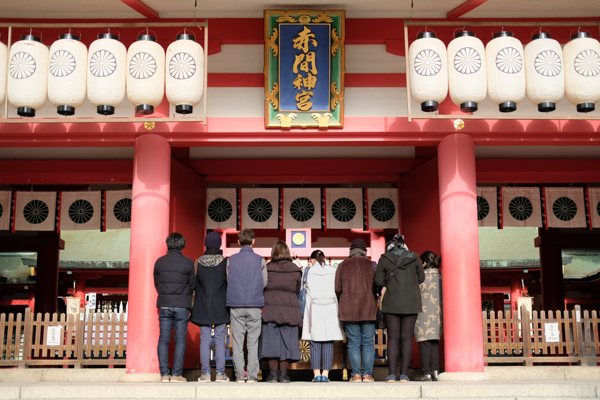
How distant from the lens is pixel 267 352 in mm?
7109

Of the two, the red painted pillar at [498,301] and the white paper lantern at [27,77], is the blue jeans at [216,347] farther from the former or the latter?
the red painted pillar at [498,301]

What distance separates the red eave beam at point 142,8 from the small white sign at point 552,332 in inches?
271

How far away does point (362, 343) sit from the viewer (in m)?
7.25

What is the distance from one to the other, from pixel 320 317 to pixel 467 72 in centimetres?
319

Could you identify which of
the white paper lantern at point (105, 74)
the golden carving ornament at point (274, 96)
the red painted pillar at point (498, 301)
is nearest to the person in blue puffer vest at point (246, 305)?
the golden carving ornament at point (274, 96)

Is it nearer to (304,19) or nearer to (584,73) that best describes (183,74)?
(304,19)

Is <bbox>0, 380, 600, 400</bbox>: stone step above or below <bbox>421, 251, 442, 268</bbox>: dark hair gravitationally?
below

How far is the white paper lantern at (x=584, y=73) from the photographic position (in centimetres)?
704

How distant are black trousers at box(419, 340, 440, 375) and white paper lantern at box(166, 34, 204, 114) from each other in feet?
12.9

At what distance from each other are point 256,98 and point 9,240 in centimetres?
845

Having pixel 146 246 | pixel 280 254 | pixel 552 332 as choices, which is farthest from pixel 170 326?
pixel 552 332

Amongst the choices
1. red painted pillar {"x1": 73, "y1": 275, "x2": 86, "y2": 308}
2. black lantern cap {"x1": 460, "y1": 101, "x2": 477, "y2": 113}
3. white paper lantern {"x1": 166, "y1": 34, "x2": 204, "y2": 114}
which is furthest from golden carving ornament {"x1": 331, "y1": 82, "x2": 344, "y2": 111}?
red painted pillar {"x1": 73, "y1": 275, "x2": 86, "y2": 308}

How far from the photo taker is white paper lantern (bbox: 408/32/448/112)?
277 inches

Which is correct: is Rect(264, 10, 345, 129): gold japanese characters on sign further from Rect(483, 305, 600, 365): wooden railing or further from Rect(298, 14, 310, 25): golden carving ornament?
Rect(483, 305, 600, 365): wooden railing
